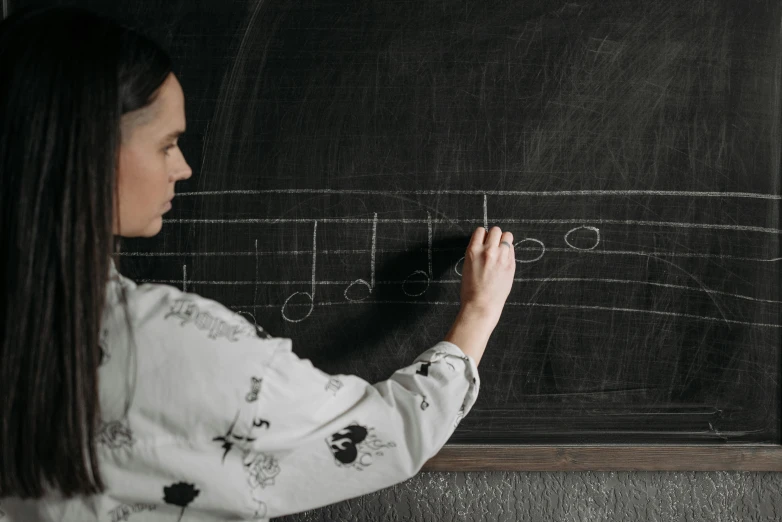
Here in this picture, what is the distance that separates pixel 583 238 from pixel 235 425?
70 centimetres

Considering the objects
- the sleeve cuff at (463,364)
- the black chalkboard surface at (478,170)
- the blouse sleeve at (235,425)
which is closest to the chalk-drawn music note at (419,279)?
the black chalkboard surface at (478,170)

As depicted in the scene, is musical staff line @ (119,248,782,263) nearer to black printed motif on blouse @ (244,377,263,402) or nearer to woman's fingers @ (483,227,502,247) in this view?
woman's fingers @ (483,227,502,247)

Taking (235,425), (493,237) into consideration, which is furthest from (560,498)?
(235,425)

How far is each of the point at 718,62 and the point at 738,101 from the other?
8 cm

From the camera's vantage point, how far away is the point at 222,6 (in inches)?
44.7

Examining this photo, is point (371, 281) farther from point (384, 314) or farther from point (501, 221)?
point (501, 221)

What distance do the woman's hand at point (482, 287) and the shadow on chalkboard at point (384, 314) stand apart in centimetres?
5

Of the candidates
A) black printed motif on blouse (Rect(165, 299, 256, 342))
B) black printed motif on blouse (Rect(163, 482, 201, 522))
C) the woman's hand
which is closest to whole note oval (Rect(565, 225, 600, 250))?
the woman's hand

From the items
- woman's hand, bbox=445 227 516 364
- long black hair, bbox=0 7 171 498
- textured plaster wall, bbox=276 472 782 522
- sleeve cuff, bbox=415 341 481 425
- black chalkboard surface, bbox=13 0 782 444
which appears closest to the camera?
long black hair, bbox=0 7 171 498

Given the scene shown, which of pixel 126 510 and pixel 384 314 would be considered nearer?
pixel 126 510

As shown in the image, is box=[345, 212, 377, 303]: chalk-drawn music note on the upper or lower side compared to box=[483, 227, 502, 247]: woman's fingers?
lower

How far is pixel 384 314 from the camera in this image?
3.83 ft

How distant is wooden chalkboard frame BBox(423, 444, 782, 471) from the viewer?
3.90ft

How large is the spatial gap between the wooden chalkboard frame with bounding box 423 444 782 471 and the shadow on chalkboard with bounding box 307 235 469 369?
0.25 metres
